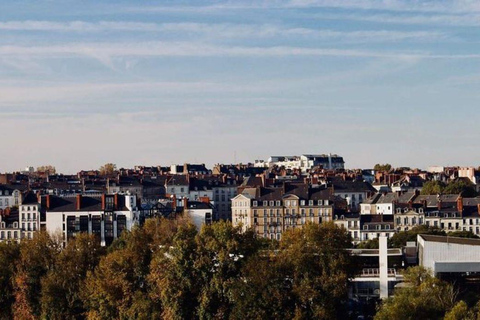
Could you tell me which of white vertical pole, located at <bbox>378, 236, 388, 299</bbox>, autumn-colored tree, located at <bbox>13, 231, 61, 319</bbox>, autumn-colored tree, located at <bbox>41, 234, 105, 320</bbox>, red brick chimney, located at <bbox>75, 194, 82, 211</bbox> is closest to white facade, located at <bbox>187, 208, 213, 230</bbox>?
red brick chimney, located at <bbox>75, 194, 82, 211</bbox>

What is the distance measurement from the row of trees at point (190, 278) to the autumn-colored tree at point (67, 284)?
0.05 m

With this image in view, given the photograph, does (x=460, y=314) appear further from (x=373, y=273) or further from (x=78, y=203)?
(x=78, y=203)

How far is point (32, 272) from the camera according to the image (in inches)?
2080

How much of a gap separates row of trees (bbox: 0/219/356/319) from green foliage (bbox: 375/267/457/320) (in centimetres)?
321

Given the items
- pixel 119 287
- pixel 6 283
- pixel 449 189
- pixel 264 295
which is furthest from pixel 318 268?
pixel 449 189

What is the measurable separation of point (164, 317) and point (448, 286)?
1240cm

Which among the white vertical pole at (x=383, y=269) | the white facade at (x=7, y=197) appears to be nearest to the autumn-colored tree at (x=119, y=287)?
the white vertical pole at (x=383, y=269)

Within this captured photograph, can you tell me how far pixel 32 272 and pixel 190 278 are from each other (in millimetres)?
9188

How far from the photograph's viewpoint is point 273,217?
288ft

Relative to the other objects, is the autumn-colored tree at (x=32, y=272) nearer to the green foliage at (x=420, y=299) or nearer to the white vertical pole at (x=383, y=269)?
the white vertical pole at (x=383, y=269)

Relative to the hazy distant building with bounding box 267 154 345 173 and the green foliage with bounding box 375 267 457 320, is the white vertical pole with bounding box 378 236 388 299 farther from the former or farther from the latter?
the hazy distant building with bounding box 267 154 345 173

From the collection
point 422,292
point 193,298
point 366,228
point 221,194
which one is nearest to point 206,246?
point 193,298

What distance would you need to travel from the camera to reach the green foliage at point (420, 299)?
4088cm

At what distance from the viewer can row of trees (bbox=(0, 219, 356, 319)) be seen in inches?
1795
